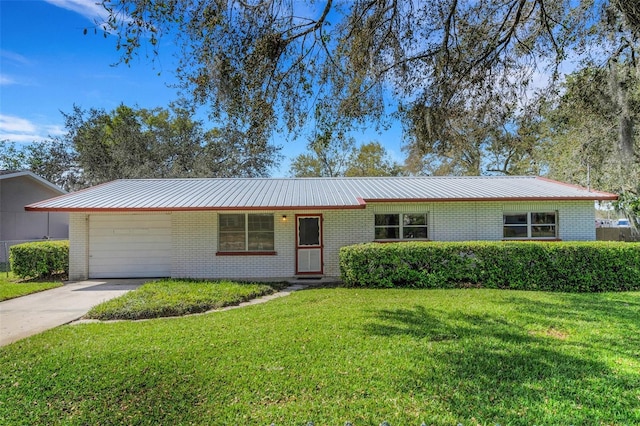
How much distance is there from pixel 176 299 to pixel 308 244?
476 cm

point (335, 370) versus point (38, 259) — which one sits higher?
point (38, 259)

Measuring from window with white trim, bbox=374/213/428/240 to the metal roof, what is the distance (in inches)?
30.1

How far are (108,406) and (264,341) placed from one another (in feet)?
6.87

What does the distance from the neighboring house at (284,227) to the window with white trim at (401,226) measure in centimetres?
3

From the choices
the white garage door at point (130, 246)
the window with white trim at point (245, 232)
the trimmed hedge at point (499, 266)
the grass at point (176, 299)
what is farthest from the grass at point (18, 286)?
the trimmed hedge at point (499, 266)

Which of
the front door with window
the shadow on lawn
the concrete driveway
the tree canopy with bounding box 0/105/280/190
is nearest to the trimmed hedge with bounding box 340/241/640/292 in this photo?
the front door with window

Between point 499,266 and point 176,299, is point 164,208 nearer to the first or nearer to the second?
point 176,299

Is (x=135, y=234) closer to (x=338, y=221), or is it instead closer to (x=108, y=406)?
(x=338, y=221)


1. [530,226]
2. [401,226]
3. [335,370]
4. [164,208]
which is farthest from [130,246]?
[530,226]

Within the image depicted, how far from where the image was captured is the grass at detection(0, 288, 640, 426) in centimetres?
321

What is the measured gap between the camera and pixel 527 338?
508 cm

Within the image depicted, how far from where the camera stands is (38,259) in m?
10.8

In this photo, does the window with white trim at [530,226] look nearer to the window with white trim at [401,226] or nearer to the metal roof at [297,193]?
the metal roof at [297,193]

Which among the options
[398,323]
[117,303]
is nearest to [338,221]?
[398,323]
